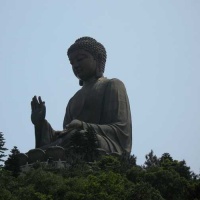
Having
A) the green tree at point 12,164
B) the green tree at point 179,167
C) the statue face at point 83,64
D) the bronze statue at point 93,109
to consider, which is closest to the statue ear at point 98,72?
the bronze statue at point 93,109

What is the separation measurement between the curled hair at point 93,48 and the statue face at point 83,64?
15 cm

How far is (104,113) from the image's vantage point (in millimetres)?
26781

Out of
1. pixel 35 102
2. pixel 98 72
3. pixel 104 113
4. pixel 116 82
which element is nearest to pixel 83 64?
pixel 98 72

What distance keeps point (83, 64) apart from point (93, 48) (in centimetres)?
79

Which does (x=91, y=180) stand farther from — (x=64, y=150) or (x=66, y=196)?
(x=64, y=150)

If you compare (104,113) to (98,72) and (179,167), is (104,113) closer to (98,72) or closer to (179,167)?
(98,72)

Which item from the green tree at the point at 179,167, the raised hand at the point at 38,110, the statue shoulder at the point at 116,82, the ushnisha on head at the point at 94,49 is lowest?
the green tree at the point at 179,167

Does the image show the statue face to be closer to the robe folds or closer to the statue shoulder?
the robe folds

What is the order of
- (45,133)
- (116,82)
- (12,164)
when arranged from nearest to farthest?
(12,164) → (45,133) → (116,82)

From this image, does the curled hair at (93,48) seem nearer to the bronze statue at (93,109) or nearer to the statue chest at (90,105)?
the bronze statue at (93,109)

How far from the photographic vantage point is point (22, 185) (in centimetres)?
1741

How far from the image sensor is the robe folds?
1000 inches

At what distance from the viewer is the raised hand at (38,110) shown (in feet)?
82.3

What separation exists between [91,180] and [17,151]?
6231 mm
